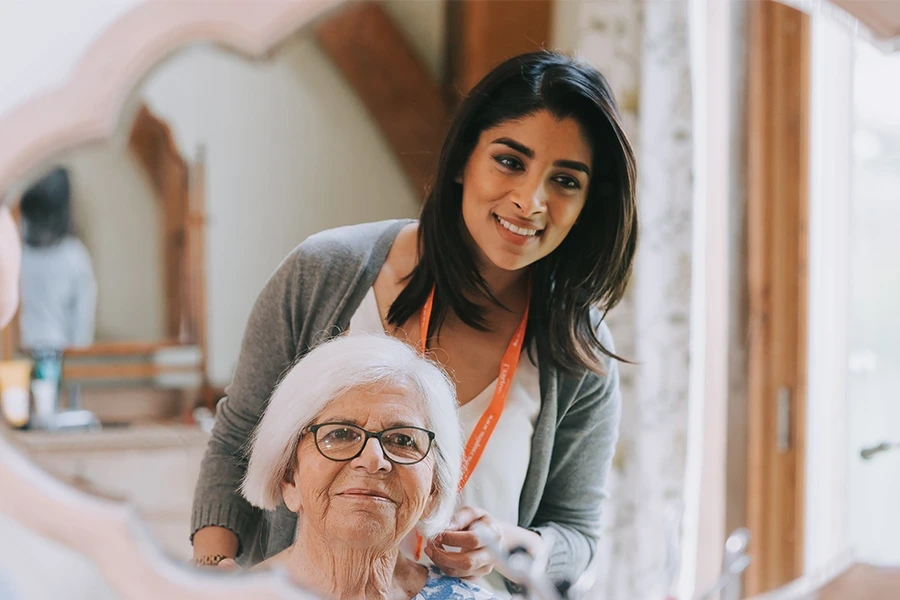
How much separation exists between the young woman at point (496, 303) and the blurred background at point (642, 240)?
18mm

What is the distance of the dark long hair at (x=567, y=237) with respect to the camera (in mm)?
516

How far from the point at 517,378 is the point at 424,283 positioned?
0.09 m

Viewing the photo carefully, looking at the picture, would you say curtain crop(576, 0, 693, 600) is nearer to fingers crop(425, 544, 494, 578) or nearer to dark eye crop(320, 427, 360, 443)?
fingers crop(425, 544, 494, 578)

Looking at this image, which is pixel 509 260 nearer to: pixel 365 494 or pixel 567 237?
pixel 567 237

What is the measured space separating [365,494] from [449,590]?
0.33 feet

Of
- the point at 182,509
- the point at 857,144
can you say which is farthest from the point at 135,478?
the point at 857,144

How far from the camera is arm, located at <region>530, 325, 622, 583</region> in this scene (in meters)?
0.55

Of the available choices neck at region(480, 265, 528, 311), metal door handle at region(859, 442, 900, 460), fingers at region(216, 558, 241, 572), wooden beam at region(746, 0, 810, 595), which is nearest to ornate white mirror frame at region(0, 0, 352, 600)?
fingers at region(216, 558, 241, 572)

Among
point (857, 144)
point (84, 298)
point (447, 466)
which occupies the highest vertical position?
point (857, 144)

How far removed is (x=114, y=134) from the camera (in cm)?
55

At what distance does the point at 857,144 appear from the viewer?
1.96ft

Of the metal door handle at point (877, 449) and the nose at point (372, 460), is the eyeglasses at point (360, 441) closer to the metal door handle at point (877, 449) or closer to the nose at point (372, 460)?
the nose at point (372, 460)

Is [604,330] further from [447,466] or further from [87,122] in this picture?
[87,122]

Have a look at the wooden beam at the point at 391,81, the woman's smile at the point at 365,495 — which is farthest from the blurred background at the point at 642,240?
the woman's smile at the point at 365,495
